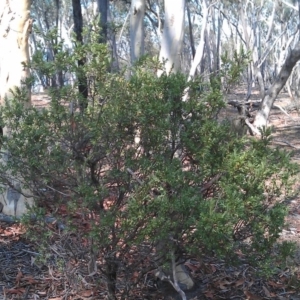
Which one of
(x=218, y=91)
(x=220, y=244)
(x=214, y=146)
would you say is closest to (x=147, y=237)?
(x=220, y=244)

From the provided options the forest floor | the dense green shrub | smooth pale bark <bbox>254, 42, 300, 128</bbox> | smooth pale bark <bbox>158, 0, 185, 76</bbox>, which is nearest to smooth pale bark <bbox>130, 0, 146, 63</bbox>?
smooth pale bark <bbox>158, 0, 185, 76</bbox>

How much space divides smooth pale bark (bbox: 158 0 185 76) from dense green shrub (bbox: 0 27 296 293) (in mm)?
2043

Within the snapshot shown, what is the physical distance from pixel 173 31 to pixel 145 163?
2.74 metres

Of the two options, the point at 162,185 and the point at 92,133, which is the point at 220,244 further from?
the point at 92,133

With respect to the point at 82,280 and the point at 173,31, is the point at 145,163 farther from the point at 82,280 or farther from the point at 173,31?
the point at 173,31

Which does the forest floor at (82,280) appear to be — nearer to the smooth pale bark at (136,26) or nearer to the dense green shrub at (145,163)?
the dense green shrub at (145,163)

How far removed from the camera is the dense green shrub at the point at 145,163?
246 centimetres

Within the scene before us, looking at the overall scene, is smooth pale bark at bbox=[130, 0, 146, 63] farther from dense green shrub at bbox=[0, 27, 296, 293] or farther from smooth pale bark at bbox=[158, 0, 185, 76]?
dense green shrub at bbox=[0, 27, 296, 293]

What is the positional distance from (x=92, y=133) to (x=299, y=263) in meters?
2.38

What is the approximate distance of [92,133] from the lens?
258 centimetres

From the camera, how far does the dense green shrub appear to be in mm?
2455

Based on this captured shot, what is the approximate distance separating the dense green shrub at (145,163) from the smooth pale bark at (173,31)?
204 centimetres

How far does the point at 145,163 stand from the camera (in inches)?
101

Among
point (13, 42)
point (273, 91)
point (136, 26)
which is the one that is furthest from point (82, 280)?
point (273, 91)
